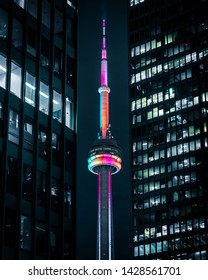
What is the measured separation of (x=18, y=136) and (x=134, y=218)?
125 metres

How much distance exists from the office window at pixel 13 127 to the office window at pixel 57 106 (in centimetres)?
458

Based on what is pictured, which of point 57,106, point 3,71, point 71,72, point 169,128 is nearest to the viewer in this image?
point 3,71

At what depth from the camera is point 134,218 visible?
15962cm

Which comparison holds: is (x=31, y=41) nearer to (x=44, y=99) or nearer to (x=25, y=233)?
(x=44, y=99)

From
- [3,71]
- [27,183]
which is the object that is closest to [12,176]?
[27,183]

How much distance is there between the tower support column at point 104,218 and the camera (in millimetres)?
167000

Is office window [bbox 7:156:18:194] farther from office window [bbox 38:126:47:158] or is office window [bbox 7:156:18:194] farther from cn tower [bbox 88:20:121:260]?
cn tower [bbox 88:20:121:260]

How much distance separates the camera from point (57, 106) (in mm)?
42781

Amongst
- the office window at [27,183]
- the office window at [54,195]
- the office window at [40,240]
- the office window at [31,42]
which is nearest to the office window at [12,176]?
the office window at [27,183]

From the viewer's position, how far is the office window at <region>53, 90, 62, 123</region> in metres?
42.4

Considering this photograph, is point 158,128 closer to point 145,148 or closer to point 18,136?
point 145,148

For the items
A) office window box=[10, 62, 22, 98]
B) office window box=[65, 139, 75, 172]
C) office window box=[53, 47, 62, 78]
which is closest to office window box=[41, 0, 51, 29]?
office window box=[53, 47, 62, 78]

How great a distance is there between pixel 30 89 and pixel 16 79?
151 centimetres

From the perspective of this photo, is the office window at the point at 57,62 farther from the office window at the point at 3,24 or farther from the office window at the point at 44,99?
the office window at the point at 3,24
